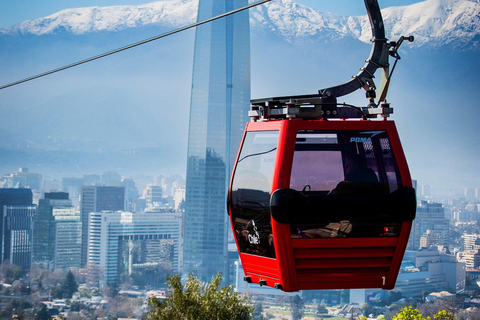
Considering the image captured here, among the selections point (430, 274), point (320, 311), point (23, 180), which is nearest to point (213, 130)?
point (320, 311)

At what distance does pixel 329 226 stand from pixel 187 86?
107 metres

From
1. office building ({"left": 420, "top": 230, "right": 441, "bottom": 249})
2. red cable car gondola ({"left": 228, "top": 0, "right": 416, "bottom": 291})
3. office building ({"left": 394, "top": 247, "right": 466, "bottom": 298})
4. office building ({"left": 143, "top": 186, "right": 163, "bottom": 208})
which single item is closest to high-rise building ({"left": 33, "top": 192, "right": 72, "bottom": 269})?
office building ({"left": 143, "top": 186, "right": 163, "bottom": 208})

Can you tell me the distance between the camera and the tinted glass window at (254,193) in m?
4.35

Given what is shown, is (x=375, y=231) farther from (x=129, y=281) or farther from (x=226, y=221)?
(x=226, y=221)

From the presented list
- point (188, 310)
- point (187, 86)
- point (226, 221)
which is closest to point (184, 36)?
point (187, 86)

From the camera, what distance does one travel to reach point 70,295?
6750cm

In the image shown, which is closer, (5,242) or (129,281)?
(129,281)

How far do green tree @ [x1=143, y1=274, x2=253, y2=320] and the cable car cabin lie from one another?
6.19m

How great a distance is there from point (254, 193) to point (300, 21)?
106m

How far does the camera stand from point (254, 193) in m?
4.45

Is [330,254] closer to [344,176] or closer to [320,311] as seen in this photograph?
[344,176]

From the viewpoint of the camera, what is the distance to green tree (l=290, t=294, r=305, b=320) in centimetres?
6119

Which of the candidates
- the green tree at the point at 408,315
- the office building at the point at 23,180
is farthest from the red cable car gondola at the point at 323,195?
the office building at the point at 23,180

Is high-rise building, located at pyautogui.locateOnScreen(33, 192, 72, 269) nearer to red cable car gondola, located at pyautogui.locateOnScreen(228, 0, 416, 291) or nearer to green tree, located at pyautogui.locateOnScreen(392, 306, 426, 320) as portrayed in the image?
green tree, located at pyautogui.locateOnScreen(392, 306, 426, 320)
